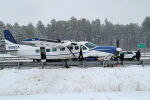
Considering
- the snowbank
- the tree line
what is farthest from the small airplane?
the tree line

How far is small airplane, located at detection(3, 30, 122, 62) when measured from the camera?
15.0 m

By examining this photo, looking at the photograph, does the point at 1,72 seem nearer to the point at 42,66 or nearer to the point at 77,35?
the point at 42,66

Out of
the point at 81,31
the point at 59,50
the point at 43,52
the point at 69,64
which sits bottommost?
the point at 69,64

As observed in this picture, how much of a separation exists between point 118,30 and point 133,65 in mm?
60508

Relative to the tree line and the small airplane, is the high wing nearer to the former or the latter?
the small airplane

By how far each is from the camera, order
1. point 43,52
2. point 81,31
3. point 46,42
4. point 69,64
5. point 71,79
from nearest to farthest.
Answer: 1. point 71,79
2. point 69,64
3. point 46,42
4. point 43,52
5. point 81,31

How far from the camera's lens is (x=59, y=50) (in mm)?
16281

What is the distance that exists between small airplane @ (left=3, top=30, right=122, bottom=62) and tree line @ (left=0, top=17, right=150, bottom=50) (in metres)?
41.5

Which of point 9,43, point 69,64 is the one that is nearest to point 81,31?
point 9,43

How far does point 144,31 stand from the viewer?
70562 millimetres

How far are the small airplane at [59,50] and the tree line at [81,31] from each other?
41.5 m

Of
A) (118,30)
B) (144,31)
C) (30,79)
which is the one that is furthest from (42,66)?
(144,31)

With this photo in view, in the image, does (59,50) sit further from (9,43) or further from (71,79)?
(9,43)

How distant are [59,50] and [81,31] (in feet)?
151
